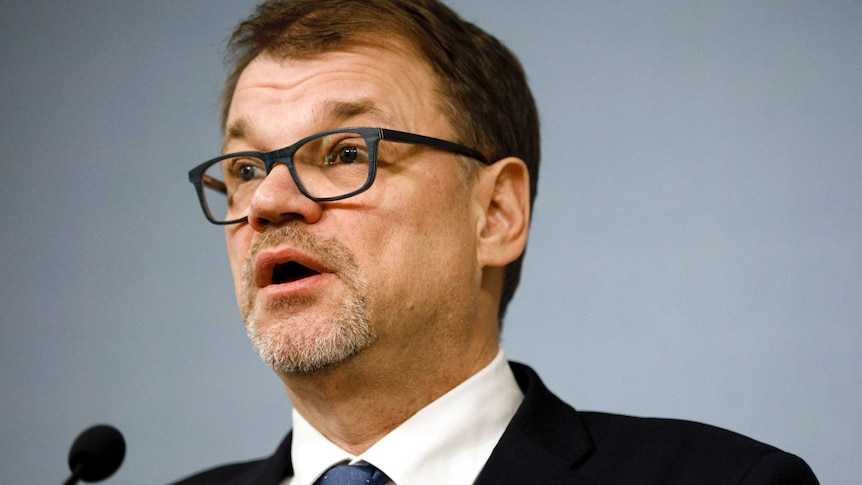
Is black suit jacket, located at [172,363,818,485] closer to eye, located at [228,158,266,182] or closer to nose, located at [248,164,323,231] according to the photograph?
nose, located at [248,164,323,231]

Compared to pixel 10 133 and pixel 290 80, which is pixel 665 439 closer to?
pixel 290 80

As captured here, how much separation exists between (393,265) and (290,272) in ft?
0.80

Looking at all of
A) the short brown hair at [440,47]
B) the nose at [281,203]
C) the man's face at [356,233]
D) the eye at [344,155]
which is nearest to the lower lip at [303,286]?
the man's face at [356,233]

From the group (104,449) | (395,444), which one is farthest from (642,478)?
(104,449)

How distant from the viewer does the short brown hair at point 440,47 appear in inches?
83.3

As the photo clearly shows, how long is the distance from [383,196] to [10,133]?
1.83 meters

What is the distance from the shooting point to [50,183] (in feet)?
10.3

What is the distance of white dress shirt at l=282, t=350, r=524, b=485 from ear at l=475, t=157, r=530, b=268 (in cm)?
25

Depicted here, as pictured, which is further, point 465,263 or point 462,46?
point 462,46

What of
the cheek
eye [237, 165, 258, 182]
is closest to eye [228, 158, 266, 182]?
eye [237, 165, 258, 182]

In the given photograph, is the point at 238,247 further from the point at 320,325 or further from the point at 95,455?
the point at 95,455

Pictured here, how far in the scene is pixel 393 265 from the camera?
6.24 ft

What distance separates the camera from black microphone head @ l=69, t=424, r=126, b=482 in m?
1.75

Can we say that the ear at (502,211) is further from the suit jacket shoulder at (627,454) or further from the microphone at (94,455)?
the microphone at (94,455)
